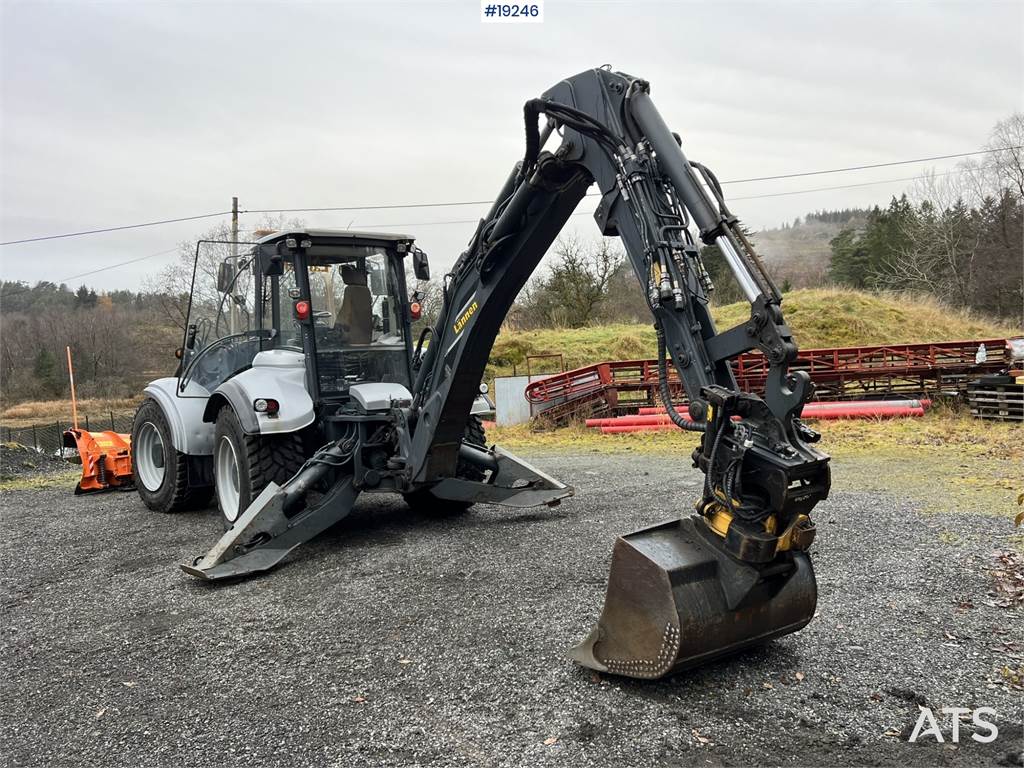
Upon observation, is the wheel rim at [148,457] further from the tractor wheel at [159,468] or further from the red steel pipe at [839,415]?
the red steel pipe at [839,415]

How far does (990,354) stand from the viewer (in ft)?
51.0

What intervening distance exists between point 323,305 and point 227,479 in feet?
5.88

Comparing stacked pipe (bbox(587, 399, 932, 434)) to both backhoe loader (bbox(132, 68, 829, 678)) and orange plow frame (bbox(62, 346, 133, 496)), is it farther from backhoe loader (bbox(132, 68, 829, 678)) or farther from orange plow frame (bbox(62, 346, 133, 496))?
orange plow frame (bbox(62, 346, 133, 496))

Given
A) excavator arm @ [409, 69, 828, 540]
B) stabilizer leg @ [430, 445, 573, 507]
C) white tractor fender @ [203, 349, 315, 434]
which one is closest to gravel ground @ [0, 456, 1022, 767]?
stabilizer leg @ [430, 445, 573, 507]

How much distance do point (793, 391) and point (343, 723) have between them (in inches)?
92.0

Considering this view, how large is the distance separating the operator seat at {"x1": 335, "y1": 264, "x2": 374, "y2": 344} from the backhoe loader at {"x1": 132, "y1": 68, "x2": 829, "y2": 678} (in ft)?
0.06

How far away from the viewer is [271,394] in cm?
598

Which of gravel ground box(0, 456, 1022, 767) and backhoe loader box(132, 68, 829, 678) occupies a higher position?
backhoe loader box(132, 68, 829, 678)

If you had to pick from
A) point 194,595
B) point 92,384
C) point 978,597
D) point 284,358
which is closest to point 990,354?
point 978,597

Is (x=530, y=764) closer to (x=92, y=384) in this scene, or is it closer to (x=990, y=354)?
(x=990, y=354)

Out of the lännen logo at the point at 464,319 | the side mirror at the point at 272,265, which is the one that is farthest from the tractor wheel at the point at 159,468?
the lännen logo at the point at 464,319

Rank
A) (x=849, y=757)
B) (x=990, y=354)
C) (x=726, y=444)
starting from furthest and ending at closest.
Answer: (x=990, y=354)
(x=726, y=444)
(x=849, y=757)

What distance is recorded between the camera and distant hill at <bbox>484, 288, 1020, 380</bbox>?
76.0ft

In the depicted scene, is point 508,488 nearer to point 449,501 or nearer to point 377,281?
point 449,501
